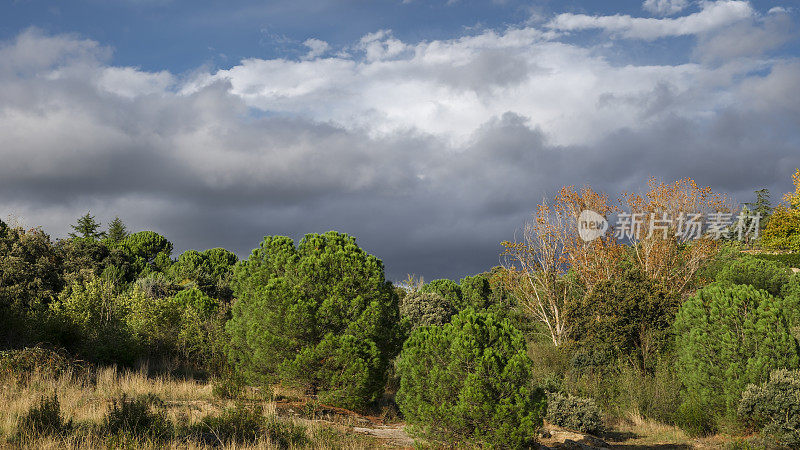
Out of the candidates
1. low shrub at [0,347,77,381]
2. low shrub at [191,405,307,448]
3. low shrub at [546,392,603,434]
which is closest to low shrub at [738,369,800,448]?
low shrub at [546,392,603,434]

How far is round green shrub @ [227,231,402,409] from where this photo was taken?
43.4 ft

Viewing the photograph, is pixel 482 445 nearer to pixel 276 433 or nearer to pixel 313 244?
pixel 276 433

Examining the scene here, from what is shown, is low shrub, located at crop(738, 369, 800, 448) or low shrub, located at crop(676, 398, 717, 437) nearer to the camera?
low shrub, located at crop(738, 369, 800, 448)

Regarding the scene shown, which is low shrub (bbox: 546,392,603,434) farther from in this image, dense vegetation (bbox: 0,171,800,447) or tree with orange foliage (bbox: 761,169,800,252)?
tree with orange foliage (bbox: 761,169,800,252)

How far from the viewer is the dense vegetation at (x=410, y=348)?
9.62m

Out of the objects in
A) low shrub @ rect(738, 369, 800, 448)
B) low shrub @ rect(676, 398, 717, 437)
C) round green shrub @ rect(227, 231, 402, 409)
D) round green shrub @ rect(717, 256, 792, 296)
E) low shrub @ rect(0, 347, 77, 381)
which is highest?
round green shrub @ rect(717, 256, 792, 296)

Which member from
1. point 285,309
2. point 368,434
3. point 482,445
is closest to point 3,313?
point 285,309

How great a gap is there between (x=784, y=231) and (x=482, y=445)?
48648 millimetres

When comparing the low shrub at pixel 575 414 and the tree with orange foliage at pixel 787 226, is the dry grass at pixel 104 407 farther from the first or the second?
the tree with orange foliage at pixel 787 226

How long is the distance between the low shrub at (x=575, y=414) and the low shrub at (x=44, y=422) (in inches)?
459

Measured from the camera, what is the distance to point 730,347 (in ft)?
50.7

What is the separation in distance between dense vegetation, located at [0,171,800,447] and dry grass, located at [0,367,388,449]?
15cm

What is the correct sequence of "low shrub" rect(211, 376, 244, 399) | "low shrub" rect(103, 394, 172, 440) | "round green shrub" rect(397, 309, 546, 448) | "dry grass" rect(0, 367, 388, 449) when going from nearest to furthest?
"dry grass" rect(0, 367, 388, 449) → "low shrub" rect(103, 394, 172, 440) → "round green shrub" rect(397, 309, 546, 448) → "low shrub" rect(211, 376, 244, 399)

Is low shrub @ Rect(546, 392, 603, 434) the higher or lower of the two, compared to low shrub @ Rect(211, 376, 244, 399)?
lower
